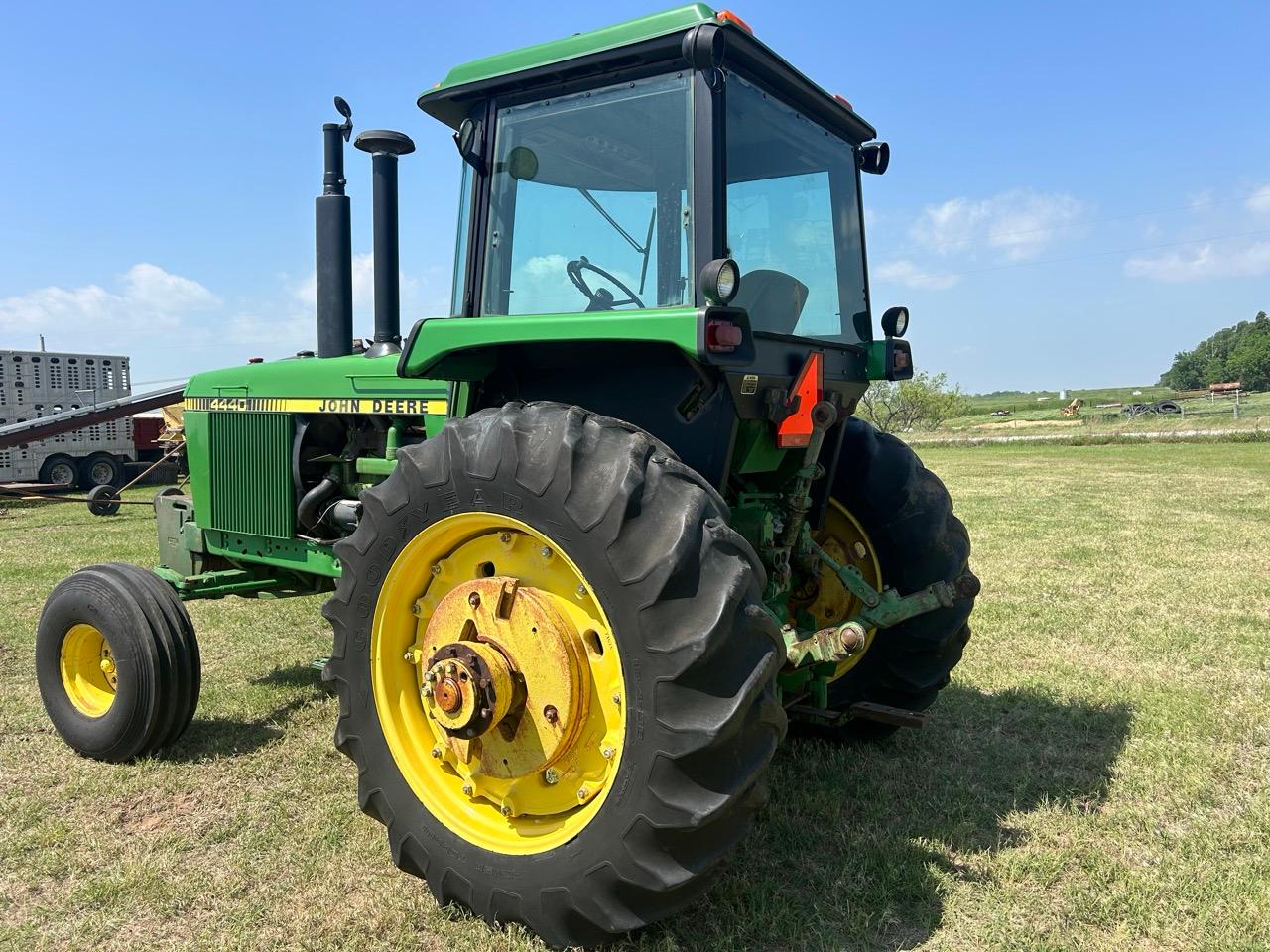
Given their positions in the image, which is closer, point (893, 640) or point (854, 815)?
point (854, 815)

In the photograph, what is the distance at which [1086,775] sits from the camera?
3527 millimetres

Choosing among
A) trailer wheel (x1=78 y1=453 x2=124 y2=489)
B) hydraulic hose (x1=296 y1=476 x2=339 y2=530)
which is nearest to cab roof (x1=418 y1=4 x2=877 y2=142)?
hydraulic hose (x1=296 y1=476 x2=339 y2=530)

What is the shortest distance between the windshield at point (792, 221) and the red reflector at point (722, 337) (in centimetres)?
45

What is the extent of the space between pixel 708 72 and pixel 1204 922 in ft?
8.94

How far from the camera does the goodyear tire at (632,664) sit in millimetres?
2148

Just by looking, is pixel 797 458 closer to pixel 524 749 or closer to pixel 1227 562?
pixel 524 749

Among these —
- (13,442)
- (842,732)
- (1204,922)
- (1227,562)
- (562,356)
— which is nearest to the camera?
(1204,922)

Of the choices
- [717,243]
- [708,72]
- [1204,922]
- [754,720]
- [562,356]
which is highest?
[708,72]

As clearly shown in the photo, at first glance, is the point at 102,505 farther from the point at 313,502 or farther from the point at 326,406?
the point at 326,406

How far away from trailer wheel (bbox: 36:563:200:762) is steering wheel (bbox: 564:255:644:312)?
7.16 ft

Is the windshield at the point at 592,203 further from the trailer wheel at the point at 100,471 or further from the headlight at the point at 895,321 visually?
the trailer wheel at the point at 100,471

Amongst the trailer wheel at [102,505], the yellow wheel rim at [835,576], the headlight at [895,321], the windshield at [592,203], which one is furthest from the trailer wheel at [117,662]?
the trailer wheel at [102,505]

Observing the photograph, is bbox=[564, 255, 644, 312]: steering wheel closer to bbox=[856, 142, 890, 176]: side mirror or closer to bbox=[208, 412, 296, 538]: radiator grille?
bbox=[856, 142, 890, 176]: side mirror

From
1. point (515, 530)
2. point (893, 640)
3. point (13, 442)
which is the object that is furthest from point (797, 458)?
point (13, 442)
